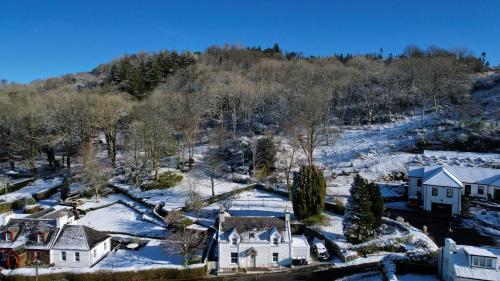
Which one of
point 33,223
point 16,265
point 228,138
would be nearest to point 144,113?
point 228,138

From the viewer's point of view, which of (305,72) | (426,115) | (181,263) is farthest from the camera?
(305,72)

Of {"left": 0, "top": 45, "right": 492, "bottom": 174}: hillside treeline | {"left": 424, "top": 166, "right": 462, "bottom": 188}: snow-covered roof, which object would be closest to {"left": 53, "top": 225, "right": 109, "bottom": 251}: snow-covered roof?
{"left": 0, "top": 45, "right": 492, "bottom": 174}: hillside treeline

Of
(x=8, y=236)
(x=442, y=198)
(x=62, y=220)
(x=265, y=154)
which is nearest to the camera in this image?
(x=8, y=236)

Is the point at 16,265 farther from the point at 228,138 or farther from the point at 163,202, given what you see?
the point at 228,138

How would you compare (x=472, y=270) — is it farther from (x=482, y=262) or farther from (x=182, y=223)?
(x=182, y=223)

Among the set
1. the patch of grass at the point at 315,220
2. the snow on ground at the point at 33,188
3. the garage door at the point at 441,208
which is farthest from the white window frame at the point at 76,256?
the garage door at the point at 441,208

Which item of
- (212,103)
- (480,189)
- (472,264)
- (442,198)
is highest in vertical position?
(212,103)

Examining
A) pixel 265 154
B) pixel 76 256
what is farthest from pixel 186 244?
pixel 265 154
